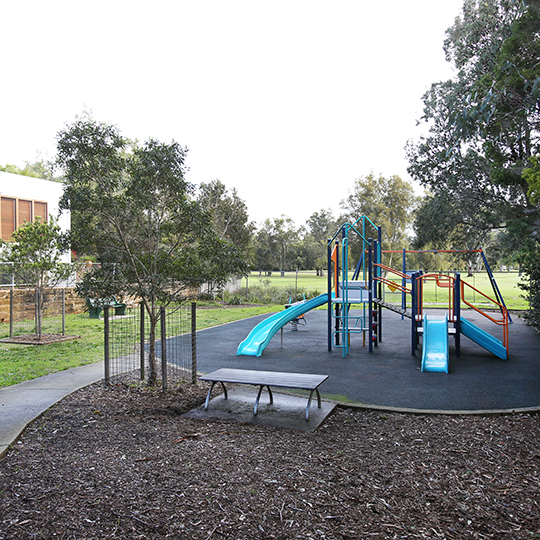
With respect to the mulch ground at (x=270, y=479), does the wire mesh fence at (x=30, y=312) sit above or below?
above

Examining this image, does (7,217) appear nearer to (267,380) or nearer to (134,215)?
(134,215)

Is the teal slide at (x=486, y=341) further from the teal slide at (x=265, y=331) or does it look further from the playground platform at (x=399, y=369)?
the teal slide at (x=265, y=331)

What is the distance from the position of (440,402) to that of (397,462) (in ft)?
8.59

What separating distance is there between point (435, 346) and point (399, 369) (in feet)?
4.39

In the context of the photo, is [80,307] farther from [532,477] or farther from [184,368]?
[532,477]

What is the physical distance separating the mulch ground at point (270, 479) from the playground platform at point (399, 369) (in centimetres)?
88

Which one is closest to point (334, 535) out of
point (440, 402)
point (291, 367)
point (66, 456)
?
point (66, 456)

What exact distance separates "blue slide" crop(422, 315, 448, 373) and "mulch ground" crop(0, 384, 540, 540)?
302 cm

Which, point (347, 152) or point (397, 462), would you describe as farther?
point (347, 152)

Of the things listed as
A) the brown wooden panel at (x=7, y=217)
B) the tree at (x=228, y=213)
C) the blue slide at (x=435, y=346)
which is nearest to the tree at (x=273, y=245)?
the tree at (x=228, y=213)

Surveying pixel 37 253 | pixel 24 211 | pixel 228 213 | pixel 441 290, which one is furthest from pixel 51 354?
pixel 441 290

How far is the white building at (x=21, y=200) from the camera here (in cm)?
1942

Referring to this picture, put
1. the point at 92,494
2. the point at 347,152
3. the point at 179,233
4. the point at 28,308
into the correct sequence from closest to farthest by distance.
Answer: the point at 92,494
the point at 179,233
the point at 28,308
the point at 347,152

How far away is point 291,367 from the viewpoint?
9.06 metres
